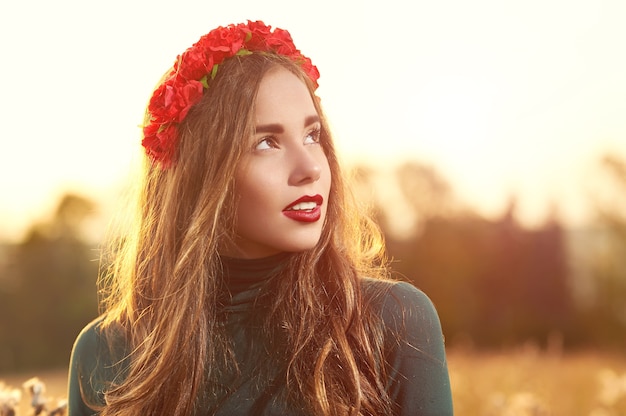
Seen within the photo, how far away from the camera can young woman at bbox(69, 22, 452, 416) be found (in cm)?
265

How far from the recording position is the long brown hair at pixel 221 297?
8.75 ft

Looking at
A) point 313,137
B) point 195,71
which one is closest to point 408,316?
point 313,137

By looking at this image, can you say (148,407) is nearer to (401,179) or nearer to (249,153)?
(249,153)

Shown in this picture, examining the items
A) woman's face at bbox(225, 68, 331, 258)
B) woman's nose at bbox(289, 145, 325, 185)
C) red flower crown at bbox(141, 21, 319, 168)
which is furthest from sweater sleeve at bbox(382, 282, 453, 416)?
red flower crown at bbox(141, 21, 319, 168)

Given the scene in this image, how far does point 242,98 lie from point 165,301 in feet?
2.55

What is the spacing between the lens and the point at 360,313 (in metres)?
2.72

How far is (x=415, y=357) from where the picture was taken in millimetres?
2658

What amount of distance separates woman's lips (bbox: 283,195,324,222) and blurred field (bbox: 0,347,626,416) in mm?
977

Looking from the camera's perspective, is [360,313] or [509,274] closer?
[360,313]

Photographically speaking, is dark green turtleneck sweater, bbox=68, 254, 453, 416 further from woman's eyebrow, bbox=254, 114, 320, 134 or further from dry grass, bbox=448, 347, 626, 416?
dry grass, bbox=448, 347, 626, 416

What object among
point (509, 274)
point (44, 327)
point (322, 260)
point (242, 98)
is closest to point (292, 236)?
point (322, 260)

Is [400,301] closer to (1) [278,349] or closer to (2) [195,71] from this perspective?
(1) [278,349]

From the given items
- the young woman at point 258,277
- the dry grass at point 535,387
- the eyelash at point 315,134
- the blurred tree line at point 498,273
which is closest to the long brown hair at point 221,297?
the young woman at point 258,277

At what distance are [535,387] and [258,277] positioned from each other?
330 cm
